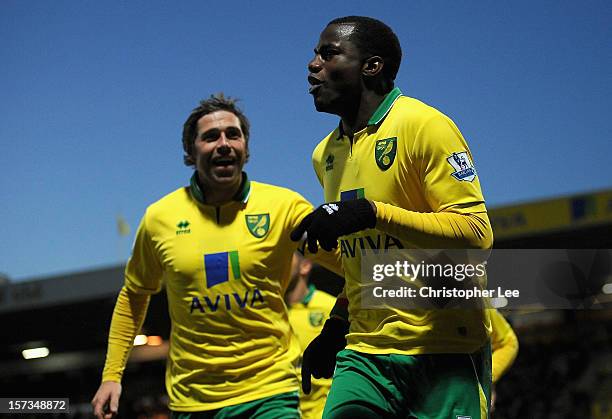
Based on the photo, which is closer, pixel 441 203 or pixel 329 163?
pixel 441 203

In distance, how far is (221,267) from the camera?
4336 millimetres

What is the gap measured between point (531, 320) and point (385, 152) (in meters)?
20.2

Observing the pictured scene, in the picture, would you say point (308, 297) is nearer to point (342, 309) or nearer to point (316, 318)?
point (316, 318)

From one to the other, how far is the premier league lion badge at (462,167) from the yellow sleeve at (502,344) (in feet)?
7.93

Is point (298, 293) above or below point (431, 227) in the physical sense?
below

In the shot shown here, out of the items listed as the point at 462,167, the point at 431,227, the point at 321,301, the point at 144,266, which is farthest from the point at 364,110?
the point at 321,301

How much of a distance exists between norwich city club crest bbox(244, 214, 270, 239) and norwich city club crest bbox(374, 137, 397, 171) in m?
1.53

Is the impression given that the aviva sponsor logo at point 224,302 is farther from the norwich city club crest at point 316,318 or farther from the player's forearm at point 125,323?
the norwich city club crest at point 316,318

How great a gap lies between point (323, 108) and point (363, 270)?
1.97ft

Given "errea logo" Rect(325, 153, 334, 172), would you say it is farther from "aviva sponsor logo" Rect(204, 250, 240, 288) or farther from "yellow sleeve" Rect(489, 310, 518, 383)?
"yellow sleeve" Rect(489, 310, 518, 383)

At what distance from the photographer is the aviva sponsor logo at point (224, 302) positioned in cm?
425

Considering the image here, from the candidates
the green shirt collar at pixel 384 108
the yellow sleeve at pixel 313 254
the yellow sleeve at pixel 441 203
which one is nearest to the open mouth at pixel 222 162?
the yellow sleeve at pixel 313 254

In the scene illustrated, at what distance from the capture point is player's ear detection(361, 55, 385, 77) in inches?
124

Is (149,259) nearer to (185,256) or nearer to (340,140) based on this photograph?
(185,256)
